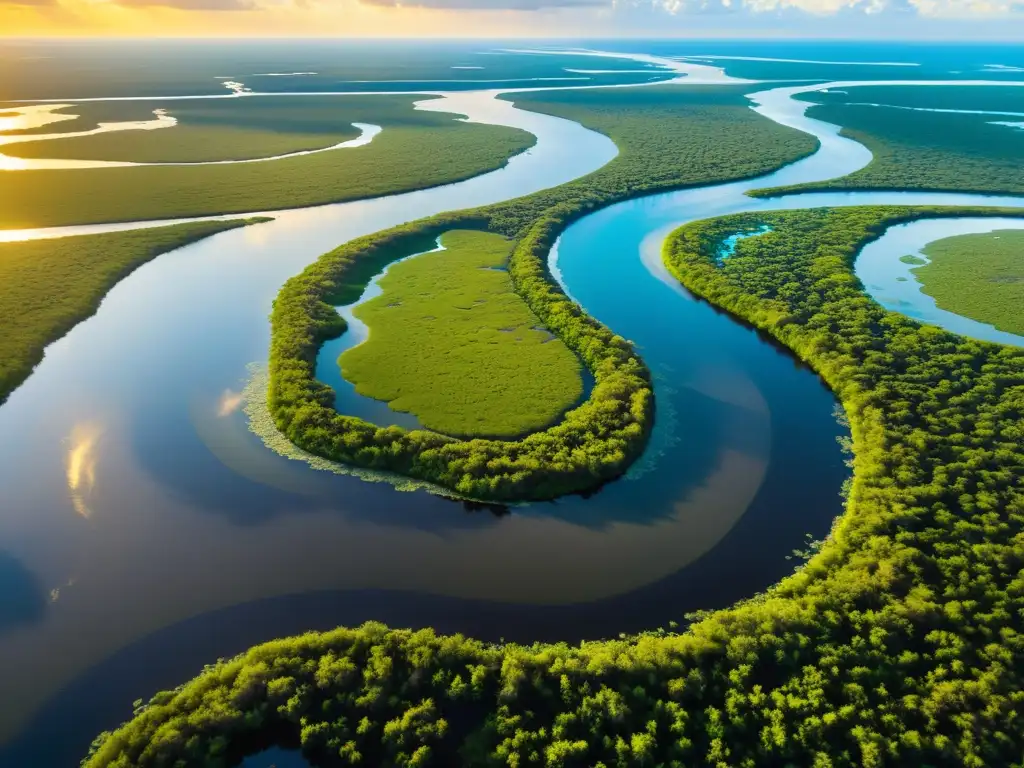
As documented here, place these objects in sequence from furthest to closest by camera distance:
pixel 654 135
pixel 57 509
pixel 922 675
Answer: pixel 654 135 → pixel 57 509 → pixel 922 675

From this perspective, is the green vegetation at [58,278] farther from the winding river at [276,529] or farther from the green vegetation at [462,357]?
the green vegetation at [462,357]

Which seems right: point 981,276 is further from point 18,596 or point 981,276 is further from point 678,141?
point 18,596

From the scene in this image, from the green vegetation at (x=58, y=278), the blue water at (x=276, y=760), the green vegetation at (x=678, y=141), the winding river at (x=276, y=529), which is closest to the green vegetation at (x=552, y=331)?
the green vegetation at (x=678, y=141)

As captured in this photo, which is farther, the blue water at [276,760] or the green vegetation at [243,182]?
the green vegetation at [243,182]

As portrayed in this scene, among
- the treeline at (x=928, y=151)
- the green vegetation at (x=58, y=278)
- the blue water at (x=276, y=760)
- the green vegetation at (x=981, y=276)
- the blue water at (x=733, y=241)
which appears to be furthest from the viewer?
the treeline at (x=928, y=151)

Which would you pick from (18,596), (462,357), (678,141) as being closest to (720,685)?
(462,357)

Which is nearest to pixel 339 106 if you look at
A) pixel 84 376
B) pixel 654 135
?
pixel 654 135

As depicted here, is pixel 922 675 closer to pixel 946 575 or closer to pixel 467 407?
pixel 946 575

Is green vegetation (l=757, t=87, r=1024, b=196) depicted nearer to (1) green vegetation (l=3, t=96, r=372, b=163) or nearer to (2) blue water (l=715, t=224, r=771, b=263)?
(2) blue water (l=715, t=224, r=771, b=263)

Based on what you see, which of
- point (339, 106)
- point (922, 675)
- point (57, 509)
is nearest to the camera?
point (922, 675)
